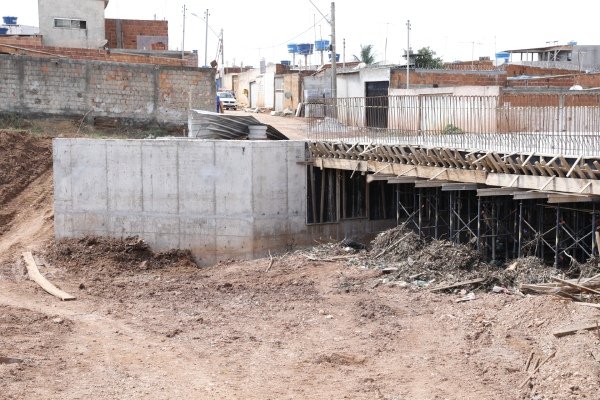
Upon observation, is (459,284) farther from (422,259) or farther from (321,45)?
(321,45)

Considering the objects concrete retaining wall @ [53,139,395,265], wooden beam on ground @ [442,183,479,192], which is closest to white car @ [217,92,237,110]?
concrete retaining wall @ [53,139,395,265]

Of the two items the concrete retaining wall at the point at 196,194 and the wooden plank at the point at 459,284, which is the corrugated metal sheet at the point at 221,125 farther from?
the wooden plank at the point at 459,284

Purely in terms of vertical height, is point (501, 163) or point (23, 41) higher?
point (23, 41)

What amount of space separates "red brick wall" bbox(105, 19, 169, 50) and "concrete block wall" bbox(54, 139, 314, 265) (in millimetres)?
20261

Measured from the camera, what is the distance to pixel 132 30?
46.5 m

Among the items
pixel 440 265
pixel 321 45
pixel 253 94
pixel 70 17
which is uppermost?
pixel 321 45

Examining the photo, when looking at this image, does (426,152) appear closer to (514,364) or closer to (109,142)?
(514,364)

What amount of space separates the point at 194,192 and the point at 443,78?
1619 cm

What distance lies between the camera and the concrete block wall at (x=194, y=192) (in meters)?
25.1

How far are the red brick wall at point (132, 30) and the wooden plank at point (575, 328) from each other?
34.2 meters

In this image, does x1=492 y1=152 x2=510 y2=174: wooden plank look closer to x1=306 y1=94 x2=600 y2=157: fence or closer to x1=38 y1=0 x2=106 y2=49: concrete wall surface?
x1=306 y1=94 x2=600 y2=157: fence

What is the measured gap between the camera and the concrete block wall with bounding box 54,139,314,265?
25125mm

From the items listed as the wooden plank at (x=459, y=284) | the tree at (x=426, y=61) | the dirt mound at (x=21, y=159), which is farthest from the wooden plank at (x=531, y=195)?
the tree at (x=426, y=61)

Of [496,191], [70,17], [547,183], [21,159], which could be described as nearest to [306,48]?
[70,17]
